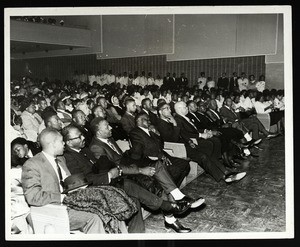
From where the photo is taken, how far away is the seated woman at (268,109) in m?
4.38

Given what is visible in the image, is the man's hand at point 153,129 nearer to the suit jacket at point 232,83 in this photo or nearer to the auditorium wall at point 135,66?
the auditorium wall at point 135,66

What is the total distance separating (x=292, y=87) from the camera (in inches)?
171

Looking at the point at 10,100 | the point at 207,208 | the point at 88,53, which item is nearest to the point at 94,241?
the point at 207,208

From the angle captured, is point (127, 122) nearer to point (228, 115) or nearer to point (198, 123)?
point (198, 123)

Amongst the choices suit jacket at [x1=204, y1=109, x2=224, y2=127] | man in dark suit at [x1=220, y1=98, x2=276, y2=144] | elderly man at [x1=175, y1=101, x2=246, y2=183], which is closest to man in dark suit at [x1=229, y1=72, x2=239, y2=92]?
man in dark suit at [x1=220, y1=98, x2=276, y2=144]

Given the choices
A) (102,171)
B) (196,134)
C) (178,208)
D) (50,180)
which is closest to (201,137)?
(196,134)

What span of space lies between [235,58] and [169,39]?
29.5 inches

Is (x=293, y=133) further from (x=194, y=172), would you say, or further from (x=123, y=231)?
(x=123, y=231)

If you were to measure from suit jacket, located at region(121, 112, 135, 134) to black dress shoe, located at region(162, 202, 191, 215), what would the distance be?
0.93 m

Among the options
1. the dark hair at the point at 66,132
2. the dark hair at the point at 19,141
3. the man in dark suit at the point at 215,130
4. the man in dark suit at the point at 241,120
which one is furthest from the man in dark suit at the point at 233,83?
the dark hair at the point at 19,141

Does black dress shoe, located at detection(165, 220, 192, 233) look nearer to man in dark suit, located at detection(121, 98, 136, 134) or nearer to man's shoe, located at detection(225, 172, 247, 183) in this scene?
man's shoe, located at detection(225, 172, 247, 183)

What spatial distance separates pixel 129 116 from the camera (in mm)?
4445

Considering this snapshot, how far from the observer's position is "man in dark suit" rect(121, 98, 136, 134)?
Answer: 4.41 metres

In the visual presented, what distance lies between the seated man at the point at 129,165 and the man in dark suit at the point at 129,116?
0.18 metres
